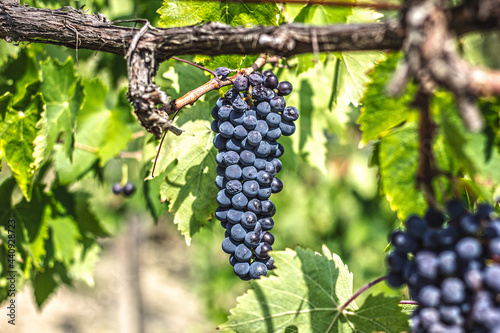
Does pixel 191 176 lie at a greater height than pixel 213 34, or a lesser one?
lesser

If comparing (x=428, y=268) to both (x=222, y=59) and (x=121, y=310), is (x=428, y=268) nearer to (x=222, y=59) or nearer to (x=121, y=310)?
(x=222, y=59)

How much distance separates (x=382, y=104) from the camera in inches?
31.0

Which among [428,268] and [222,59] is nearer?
[428,268]

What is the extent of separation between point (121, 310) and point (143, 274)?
1.75 metres

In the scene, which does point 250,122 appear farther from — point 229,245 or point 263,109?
point 229,245

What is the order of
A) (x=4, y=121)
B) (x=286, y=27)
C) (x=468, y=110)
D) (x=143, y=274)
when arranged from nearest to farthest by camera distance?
(x=468, y=110) → (x=286, y=27) → (x=4, y=121) → (x=143, y=274)

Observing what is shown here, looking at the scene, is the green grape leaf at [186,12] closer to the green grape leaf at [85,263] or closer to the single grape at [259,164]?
the single grape at [259,164]

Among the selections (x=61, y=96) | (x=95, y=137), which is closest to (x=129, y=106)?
(x=95, y=137)

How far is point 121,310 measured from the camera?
5457 millimetres

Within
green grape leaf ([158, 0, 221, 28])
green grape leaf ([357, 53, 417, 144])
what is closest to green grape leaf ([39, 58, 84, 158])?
green grape leaf ([158, 0, 221, 28])

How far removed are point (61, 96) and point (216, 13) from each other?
2.33 feet

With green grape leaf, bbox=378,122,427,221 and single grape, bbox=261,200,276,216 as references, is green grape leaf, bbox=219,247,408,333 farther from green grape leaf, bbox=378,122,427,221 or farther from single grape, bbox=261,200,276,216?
green grape leaf, bbox=378,122,427,221

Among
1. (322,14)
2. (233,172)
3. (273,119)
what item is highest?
(322,14)

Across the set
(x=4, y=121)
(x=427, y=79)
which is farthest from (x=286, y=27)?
(x=4, y=121)
